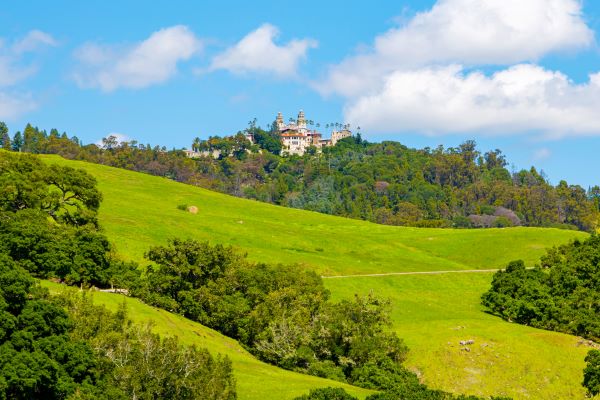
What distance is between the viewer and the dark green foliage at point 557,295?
3398 inches

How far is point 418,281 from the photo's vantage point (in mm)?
111562

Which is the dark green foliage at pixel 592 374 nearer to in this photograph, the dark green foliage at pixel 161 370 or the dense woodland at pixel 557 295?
the dense woodland at pixel 557 295

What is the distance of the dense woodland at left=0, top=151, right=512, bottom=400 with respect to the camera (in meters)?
45.2

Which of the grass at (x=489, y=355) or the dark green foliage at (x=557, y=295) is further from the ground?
the dark green foliage at (x=557, y=295)

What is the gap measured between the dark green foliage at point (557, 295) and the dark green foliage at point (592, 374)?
14.1 meters

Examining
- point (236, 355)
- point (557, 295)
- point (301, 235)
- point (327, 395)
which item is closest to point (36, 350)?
point (327, 395)

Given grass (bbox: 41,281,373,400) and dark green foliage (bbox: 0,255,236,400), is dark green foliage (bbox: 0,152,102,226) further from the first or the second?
dark green foliage (bbox: 0,255,236,400)

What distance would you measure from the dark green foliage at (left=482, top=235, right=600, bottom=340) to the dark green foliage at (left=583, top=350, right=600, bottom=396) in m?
14.1

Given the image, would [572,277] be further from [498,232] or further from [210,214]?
[210,214]

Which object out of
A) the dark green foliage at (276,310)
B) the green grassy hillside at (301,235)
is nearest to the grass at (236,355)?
the dark green foliage at (276,310)

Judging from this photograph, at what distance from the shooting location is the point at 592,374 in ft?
224

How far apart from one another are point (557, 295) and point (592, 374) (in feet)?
84.7

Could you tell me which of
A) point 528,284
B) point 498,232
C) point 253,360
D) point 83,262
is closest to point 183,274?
point 83,262

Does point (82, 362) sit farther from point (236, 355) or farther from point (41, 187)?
point (41, 187)
